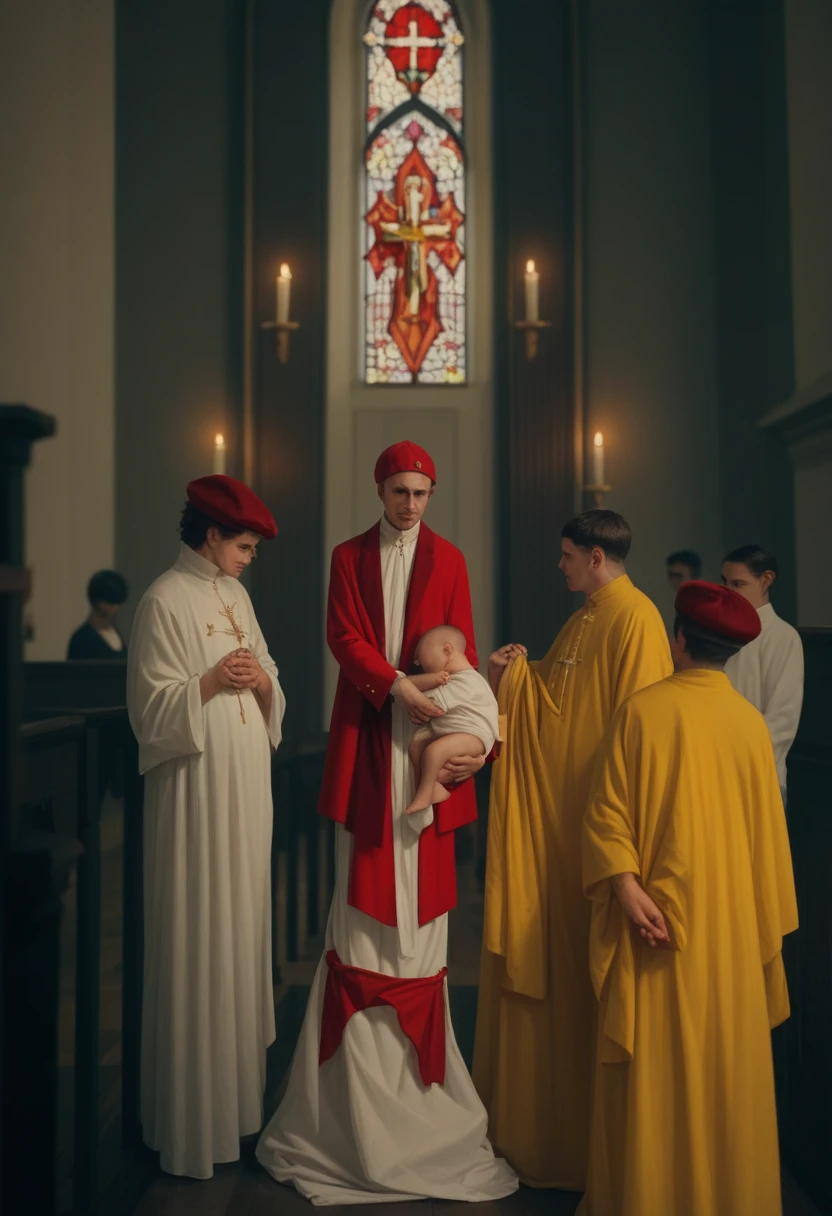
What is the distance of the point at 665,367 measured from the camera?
26.0ft

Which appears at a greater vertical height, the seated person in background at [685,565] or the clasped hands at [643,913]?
the seated person in background at [685,565]

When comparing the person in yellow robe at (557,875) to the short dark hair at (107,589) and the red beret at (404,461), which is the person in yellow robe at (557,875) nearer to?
the red beret at (404,461)

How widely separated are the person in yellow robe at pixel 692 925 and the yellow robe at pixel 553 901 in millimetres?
473

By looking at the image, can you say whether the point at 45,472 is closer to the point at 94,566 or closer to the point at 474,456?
the point at 94,566

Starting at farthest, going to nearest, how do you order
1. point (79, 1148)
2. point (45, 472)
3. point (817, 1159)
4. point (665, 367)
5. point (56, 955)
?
point (665, 367)
point (45, 472)
point (817, 1159)
point (79, 1148)
point (56, 955)

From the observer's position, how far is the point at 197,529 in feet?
10.4

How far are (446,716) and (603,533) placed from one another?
69 cm

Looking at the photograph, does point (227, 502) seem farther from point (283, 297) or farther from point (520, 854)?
point (283, 297)

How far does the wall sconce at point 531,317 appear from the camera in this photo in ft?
23.9

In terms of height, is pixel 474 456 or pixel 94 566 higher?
pixel 474 456

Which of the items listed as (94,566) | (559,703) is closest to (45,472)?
(94,566)

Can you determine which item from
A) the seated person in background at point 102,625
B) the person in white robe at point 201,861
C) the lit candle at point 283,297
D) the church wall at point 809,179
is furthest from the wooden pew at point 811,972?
the lit candle at point 283,297

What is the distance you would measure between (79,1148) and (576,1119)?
1336 millimetres

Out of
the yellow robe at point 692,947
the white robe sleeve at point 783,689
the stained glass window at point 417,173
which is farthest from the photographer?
the stained glass window at point 417,173
